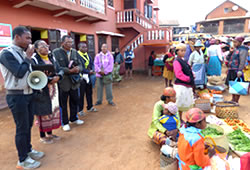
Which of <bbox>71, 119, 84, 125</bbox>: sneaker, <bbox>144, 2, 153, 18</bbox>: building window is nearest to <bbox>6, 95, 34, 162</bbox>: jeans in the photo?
<bbox>71, 119, 84, 125</bbox>: sneaker

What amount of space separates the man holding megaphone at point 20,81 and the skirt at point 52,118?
0.55 meters

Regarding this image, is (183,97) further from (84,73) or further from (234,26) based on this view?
(234,26)

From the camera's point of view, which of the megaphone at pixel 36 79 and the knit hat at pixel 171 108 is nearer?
the megaphone at pixel 36 79

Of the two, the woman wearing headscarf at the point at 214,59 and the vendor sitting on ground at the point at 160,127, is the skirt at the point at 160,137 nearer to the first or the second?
the vendor sitting on ground at the point at 160,127

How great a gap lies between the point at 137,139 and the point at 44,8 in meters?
5.36

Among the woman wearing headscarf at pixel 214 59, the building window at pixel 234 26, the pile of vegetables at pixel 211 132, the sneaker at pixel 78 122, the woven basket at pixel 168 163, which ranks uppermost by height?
the building window at pixel 234 26

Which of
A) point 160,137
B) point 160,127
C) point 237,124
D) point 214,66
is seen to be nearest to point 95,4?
point 214,66

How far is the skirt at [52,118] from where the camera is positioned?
3.09m

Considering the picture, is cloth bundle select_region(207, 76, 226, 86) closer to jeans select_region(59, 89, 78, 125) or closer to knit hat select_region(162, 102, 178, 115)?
knit hat select_region(162, 102, 178, 115)

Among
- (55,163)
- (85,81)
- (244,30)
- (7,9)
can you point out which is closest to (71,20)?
(7,9)

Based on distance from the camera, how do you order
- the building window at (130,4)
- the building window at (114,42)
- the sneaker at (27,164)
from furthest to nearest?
1. the building window at (130,4)
2. the building window at (114,42)
3. the sneaker at (27,164)

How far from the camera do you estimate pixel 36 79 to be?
2.48 meters

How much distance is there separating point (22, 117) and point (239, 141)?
3.31 m

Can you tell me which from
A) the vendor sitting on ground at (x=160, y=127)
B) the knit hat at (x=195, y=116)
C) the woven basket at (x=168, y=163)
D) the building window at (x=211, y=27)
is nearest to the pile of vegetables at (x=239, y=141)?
the vendor sitting on ground at (x=160, y=127)
